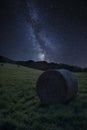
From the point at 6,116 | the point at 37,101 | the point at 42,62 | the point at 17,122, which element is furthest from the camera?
the point at 42,62

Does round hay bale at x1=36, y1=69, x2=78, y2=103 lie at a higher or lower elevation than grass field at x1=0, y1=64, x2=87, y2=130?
higher

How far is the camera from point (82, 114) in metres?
10.7

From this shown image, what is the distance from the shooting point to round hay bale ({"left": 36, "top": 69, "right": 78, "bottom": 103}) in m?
12.7

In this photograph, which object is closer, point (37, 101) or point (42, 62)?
point (37, 101)

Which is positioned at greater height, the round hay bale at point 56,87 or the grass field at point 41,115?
the round hay bale at point 56,87

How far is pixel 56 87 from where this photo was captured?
12953 mm

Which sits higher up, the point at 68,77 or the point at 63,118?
the point at 68,77

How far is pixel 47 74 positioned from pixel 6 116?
347cm

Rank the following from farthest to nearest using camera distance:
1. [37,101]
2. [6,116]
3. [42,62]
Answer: [42,62] < [37,101] < [6,116]

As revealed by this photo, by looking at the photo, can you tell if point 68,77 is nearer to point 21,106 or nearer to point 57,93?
point 57,93

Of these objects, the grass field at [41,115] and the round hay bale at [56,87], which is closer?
the grass field at [41,115]

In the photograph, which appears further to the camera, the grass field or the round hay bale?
the round hay bale

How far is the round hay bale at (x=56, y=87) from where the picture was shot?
12.7 metres

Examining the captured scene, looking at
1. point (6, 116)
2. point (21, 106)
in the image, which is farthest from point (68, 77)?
point (6, 116)
